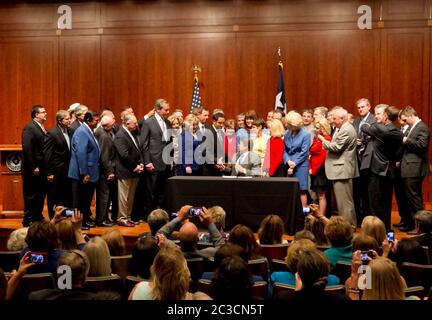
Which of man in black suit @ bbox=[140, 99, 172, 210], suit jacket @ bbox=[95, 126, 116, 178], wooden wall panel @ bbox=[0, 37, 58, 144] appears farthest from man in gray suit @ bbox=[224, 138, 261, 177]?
wooden wall panel @ bbox=[0, 37, 58, 144]

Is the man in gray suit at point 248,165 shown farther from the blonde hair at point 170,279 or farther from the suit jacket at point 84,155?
the blonde hair at point 170,279

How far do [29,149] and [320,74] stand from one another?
4.94 m

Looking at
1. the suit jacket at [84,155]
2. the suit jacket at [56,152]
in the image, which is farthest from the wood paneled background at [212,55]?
the suit jacket at [84,155]

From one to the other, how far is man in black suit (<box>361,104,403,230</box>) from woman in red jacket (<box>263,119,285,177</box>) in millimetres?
1028

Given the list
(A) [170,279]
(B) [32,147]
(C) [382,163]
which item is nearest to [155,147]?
(B) [32,147]

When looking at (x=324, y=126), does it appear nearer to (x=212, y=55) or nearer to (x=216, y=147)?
(x=216, y=147)

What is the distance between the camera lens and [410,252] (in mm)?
4656

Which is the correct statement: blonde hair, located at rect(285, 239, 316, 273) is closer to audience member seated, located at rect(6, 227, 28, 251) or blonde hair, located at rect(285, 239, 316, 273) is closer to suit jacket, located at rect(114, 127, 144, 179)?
audience member seated, located at rect(6, 227, 28, 251)

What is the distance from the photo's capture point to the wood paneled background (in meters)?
10.6

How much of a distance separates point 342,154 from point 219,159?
6.42 ft

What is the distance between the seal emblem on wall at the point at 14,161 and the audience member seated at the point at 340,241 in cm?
582

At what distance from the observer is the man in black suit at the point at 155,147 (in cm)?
893
